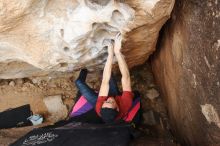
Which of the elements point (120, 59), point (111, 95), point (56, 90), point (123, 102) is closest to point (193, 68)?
point (120, 59)

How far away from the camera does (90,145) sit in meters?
2.59

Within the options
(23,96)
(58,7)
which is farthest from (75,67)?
(58,7)

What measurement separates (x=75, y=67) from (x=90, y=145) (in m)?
1.04

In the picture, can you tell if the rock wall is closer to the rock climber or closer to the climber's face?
the rock climber

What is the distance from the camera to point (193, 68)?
2.48 m

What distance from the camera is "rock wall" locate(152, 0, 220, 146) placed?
2.12 metres

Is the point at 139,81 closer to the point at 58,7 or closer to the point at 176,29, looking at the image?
the point at 176,29

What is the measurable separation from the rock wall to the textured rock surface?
141 millimetres

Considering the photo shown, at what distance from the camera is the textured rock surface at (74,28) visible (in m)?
2.42

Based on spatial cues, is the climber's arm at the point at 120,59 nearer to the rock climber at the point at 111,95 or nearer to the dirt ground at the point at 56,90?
the rock climber at the point at 111,95

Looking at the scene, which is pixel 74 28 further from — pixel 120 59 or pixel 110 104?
pixel 110 104

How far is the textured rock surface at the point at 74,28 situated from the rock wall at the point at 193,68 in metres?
0.14

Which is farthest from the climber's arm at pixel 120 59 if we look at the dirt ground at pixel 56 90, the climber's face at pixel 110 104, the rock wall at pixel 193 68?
the dirt ground at pixel 56 90

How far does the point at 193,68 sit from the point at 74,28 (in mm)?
839
